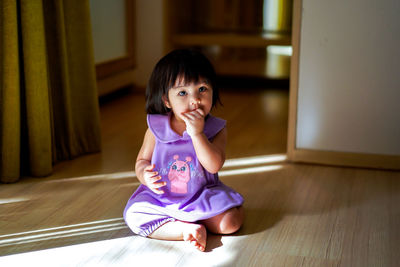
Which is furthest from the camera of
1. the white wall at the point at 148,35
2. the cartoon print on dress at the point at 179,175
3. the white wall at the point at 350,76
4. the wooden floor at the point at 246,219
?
the white wall at the point at 148,35

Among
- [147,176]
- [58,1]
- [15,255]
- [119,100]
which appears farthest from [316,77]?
[119,100]

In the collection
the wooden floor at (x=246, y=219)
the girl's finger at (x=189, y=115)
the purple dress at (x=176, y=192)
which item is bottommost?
the wooden floor at (x=246, y=219)

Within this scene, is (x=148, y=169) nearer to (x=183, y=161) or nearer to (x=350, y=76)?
(x=183, y=161)

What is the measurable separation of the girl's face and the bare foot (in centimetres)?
27

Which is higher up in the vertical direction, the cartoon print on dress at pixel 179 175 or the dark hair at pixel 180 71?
the dark hair at pixel 180 71

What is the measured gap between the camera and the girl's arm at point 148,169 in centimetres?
126

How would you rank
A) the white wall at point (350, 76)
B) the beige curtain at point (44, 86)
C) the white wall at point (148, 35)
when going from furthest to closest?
the white wall at point (148, 35) < the white wall at point (350, 76) < the beige curtain at point (44, 86)

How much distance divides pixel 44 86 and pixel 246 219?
2.46 ft

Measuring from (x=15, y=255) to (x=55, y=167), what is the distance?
0.61 metres

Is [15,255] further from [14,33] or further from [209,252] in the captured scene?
[14,33]

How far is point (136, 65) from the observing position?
115 inches

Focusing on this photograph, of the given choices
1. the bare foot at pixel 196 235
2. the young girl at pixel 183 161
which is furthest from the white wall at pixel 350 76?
the bare foot at pixel 196 235

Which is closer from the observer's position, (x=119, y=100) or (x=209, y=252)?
(x=209, y=252)

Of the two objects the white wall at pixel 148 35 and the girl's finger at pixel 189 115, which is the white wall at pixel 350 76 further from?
the white wall at pixel 148 35
